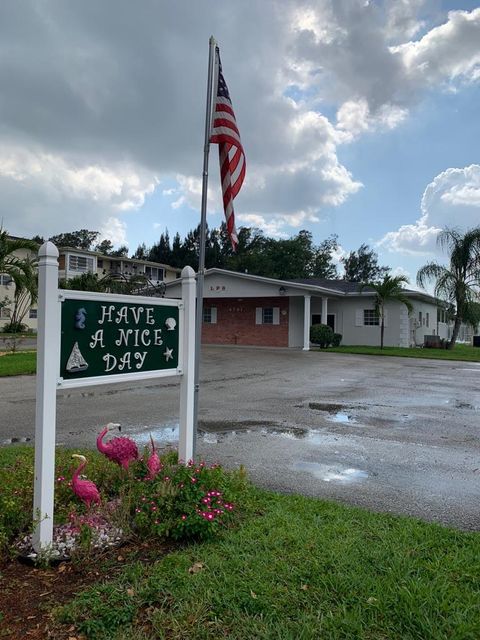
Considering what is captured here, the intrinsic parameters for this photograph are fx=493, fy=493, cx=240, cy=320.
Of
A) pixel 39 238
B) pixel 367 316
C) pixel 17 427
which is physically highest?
pixel 39 238

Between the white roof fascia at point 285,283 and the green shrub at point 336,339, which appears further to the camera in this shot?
the green shrub at point 336,339

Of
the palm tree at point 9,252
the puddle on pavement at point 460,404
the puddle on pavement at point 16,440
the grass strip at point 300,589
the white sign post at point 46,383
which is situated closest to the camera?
the grass strip at point 300,589

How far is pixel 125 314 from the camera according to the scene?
12.0 feet

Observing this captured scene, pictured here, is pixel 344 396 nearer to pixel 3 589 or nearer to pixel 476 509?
pixel 476 509

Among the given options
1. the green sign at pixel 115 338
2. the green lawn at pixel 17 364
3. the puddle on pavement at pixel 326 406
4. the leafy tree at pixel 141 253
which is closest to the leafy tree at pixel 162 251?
the leafy tree at pixel 141 253

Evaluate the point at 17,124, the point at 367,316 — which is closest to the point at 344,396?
the point at 17,124

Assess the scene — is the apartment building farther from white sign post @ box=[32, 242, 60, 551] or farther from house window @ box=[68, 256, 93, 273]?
white sign post @ box=[32, 242, 60, 551]

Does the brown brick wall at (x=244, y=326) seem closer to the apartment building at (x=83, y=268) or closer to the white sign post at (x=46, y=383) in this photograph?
the apartment building at (x=83, y=268)

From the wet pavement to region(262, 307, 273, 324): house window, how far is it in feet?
45.8

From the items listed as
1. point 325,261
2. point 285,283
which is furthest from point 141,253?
point 285,283

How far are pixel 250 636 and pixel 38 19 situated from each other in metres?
11.5

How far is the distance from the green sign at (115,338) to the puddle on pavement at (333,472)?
77.7 inches

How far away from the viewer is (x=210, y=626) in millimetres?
2328

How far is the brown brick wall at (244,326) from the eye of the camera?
90.3 ft
